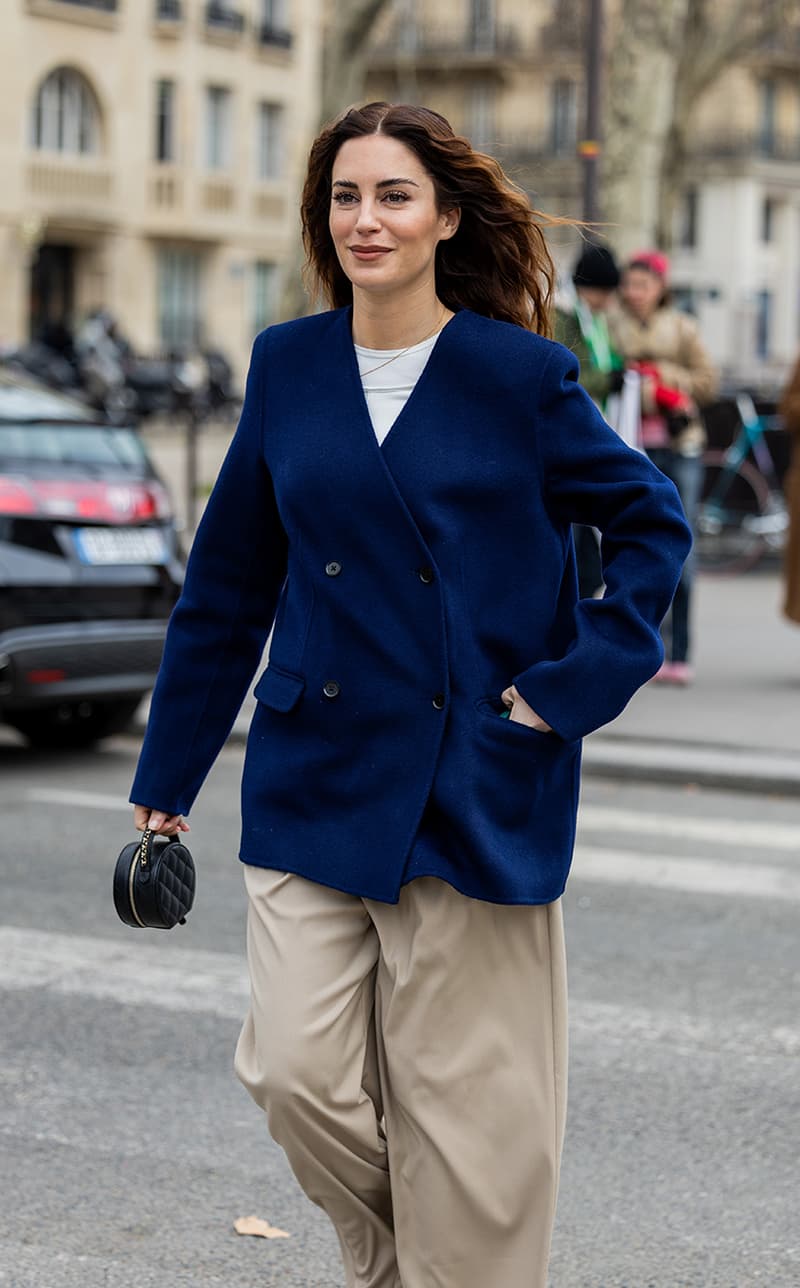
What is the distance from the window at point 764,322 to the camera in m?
70.9

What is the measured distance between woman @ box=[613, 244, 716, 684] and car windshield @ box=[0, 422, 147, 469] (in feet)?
8.57

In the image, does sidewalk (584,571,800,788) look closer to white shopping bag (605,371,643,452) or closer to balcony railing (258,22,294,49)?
white shopping bag (605,371,643,452)

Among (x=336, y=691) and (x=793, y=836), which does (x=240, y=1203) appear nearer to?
(x=336, y=691)

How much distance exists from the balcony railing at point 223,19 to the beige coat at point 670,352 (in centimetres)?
4368

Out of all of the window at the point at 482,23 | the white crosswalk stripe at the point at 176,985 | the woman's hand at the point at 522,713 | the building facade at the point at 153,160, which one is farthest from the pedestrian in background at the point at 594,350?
the window at the point at 482,23

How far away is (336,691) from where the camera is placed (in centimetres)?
294

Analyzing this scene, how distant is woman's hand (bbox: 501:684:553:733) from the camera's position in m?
2.88

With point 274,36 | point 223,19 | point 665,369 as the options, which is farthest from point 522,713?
point 274,36

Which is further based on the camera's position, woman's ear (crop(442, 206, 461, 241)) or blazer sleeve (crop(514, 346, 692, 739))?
woman's ear (crop(442, 206, 461, 241))

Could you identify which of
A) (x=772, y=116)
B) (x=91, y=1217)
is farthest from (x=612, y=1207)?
(x=772, y=116)

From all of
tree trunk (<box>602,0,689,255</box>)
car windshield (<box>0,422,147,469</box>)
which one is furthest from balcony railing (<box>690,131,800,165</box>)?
car windshield (<box>0,422,147,469</box>)

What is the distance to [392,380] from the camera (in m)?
3.01

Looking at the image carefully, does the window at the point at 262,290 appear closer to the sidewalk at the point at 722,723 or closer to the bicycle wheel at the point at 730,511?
the bicycle wheel at the point at 730,511

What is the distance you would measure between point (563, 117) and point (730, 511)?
183 ft
